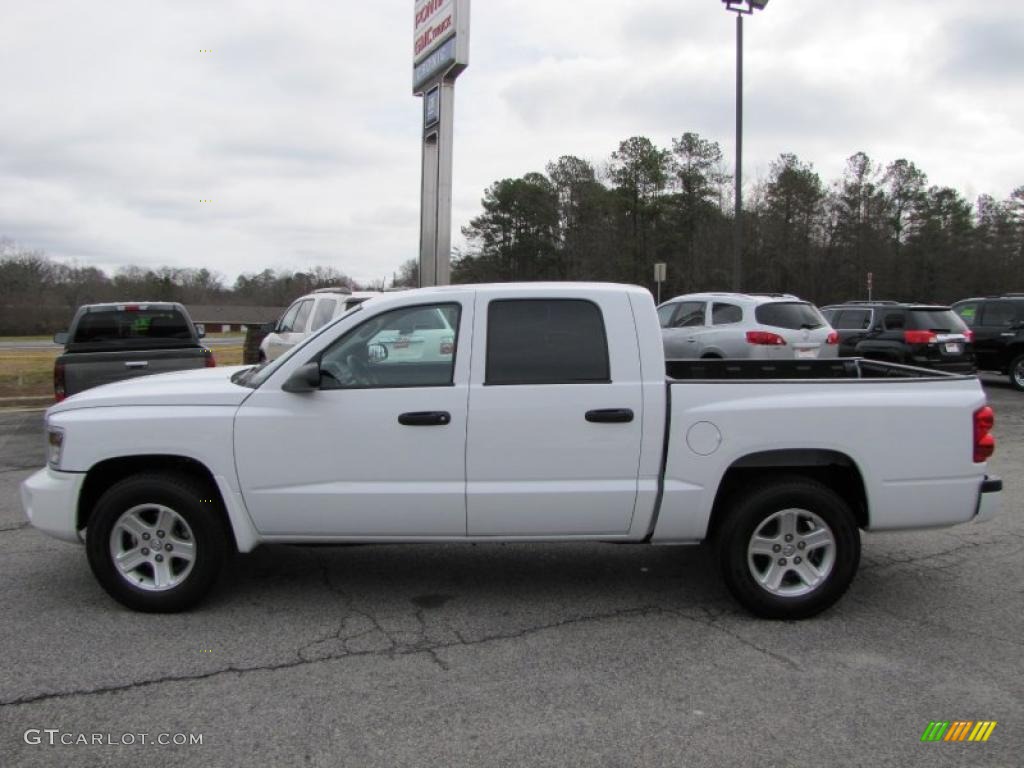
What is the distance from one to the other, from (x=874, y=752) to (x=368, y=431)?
Result: 2.70 meters

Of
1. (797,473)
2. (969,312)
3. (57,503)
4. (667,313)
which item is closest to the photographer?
(57,503)

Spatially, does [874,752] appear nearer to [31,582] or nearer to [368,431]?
[368,431]

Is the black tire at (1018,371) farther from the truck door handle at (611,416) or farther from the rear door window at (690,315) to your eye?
the truck door handle at (611,416)

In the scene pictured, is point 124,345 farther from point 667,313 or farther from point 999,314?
point 999,314

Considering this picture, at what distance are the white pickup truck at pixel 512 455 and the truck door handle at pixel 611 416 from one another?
0.03 feet

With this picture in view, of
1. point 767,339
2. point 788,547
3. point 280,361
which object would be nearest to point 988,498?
point 788,547

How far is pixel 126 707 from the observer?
3.36 m

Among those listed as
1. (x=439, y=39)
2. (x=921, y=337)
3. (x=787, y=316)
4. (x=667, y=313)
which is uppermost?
(x=439, y=39)

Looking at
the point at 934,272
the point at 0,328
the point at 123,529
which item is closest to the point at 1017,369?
the point at 123,529

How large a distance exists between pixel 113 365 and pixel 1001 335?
1557 centimetres

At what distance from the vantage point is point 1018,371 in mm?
15625

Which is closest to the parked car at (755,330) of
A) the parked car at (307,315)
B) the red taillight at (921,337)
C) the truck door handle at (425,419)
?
the red taillight at (921,337)

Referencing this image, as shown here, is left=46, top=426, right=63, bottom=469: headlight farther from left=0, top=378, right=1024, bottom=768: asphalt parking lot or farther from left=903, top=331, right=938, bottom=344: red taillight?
left=903, top=331, right=938, bottom=344: red taillight

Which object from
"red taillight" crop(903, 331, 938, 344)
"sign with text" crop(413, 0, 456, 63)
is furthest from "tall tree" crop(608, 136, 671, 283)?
"red taillight" crop(903, 331, 938, 344)
